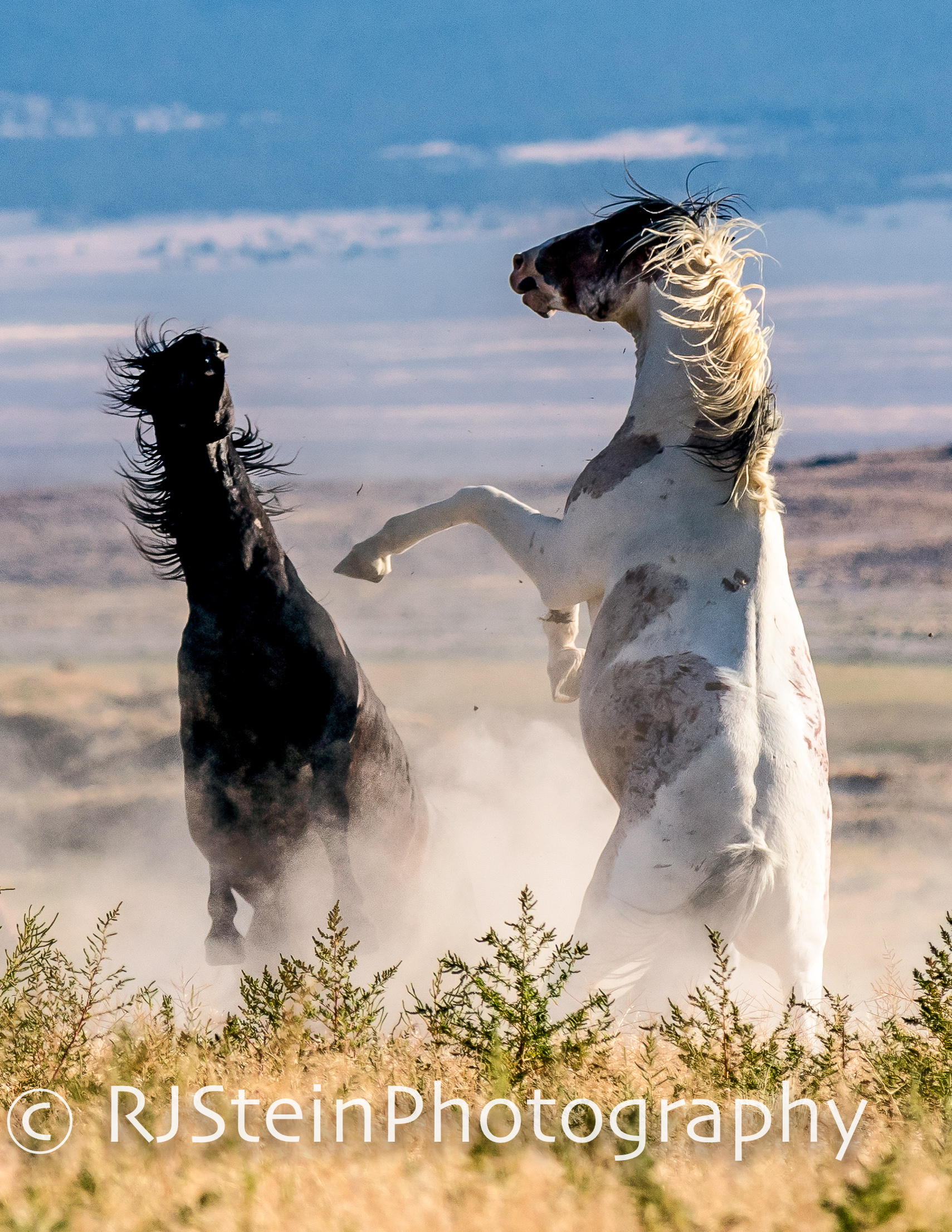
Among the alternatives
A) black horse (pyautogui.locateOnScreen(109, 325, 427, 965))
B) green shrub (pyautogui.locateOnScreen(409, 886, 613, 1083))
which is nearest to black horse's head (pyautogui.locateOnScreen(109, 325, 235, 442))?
black horse (pyautogui.locateOnScreen(109, 325, 427, 965))

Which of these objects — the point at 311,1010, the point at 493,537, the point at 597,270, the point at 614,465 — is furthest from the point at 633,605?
the point at 311,1010

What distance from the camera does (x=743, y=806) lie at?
500cm

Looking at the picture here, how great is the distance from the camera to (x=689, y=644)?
5.12m

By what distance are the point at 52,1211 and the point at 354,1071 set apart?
128cm

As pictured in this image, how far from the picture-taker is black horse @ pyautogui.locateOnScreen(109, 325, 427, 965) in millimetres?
5574

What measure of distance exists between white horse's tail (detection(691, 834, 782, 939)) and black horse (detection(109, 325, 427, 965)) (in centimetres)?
159

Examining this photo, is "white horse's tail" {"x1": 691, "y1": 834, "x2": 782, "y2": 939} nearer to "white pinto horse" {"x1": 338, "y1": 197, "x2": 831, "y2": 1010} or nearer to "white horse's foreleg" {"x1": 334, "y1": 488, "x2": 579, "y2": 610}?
"white pinto horse" {"x1": 338, "y1": 197, "x2": 831, "y2": 1010}

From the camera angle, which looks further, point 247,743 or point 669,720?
point 247,743

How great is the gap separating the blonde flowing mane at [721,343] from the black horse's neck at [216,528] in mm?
1809

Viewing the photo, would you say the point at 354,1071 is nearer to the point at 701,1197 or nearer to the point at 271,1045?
the point at 271,1045

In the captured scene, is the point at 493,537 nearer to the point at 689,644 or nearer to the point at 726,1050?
the point at 689,644

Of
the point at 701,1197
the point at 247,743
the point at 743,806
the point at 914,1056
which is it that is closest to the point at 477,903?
the point at 247,743

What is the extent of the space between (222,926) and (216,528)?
5.60 ft

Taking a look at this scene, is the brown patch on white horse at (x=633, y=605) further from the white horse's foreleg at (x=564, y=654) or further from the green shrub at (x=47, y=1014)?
the green shrub at (x=47, y=1014)
